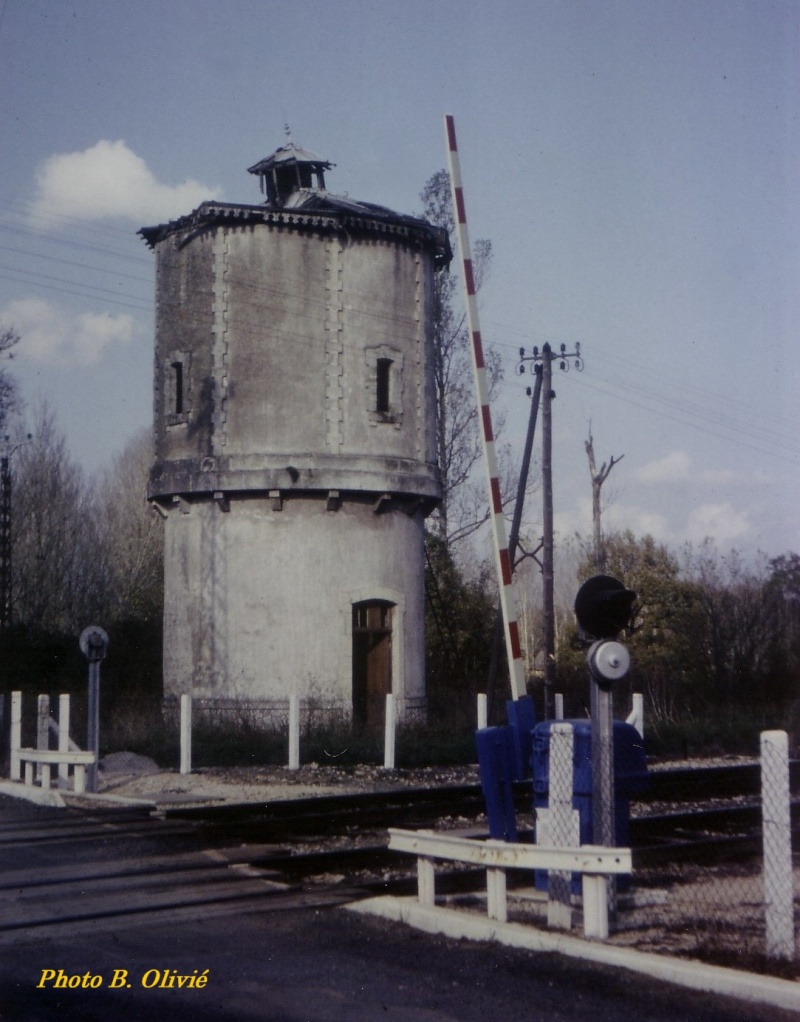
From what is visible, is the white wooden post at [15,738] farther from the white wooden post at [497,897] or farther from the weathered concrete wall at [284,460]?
the white wooden post at [497,897]

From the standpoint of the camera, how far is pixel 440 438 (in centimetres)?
4138

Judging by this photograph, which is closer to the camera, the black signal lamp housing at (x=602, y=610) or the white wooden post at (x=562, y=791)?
the white wooden post at (x=562, y=791)

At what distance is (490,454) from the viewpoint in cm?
965

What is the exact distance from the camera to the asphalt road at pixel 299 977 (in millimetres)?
6461

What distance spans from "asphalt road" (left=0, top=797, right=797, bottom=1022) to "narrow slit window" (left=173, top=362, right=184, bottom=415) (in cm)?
2069

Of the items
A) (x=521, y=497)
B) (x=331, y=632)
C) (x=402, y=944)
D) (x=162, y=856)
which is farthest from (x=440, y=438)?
(x=402, y=944)

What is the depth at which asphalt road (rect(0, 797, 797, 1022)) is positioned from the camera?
21.2 ft

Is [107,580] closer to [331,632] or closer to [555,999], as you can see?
[331,632]

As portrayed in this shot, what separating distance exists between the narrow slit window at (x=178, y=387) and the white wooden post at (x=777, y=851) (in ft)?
75.0

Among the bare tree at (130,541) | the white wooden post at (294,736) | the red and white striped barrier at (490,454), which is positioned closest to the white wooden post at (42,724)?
the white wooden post at (294,736)

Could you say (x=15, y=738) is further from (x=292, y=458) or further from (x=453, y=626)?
(x=453, y=626)

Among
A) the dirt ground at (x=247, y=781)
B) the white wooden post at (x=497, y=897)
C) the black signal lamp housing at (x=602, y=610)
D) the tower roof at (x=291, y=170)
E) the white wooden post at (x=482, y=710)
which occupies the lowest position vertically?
the dirt ground at (x=247, y=781)

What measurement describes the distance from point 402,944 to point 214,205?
74.2ft

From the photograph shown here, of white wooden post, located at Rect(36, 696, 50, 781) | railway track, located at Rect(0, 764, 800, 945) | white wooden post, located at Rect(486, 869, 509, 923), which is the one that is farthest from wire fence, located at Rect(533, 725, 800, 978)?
white wooden post, located at Rect(36, 696, 50, 781)
